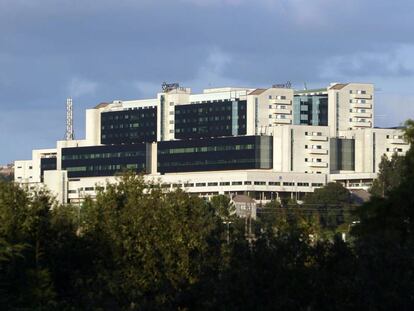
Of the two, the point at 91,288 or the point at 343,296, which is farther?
the point at 91,288

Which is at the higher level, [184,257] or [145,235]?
[145,235]

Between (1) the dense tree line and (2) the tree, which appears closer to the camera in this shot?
(1) the dense tree line

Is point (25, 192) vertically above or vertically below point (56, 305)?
Result: above

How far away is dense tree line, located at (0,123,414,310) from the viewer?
43688mm

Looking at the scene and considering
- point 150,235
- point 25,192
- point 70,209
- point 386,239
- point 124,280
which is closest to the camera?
point 386,239

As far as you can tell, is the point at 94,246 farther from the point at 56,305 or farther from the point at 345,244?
the point at 345,244

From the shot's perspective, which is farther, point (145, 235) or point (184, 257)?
point (145, 235)

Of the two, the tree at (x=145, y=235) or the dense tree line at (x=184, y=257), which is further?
the tree at (x=145, y=235)

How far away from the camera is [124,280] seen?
58.7 meters

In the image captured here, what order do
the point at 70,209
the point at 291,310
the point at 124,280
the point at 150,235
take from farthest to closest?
the point at 70,209
the point at 150,235
the point at 124,280
the point at 291,310

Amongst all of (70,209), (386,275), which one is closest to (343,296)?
(386,275)

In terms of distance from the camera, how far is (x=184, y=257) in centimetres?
6156

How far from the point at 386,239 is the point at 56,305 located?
1416 centimetres

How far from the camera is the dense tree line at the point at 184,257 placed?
43.7m
